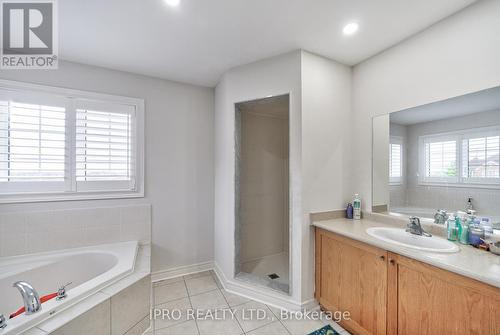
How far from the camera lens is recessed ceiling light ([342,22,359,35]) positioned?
1.63 metres

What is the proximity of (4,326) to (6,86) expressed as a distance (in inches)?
79.6

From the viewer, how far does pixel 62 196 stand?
2.12m

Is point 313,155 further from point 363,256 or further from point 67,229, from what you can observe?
point 67,229

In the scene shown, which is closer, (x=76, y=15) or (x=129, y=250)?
(x=76, y=15)

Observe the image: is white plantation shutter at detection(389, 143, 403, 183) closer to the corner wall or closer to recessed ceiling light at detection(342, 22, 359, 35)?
the corner wall

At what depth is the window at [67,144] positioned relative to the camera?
194 centimetres

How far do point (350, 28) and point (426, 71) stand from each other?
2.28ft

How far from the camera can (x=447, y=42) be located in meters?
1.53

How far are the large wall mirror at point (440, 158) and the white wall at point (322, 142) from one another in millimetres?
308

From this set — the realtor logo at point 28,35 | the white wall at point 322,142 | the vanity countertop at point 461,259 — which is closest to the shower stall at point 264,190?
the white wall at point 322,142

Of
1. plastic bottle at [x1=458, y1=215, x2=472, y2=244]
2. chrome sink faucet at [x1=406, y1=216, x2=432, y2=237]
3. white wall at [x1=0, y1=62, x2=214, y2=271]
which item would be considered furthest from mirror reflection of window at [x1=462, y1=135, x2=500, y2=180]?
white wall at [x1=0, y1=62, x2=214, y2=271]

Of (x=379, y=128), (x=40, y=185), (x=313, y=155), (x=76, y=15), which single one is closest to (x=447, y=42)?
(x=379, y=128)

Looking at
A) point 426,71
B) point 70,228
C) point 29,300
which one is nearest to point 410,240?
point 426,71

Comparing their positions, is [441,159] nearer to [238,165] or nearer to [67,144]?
[238,165]
